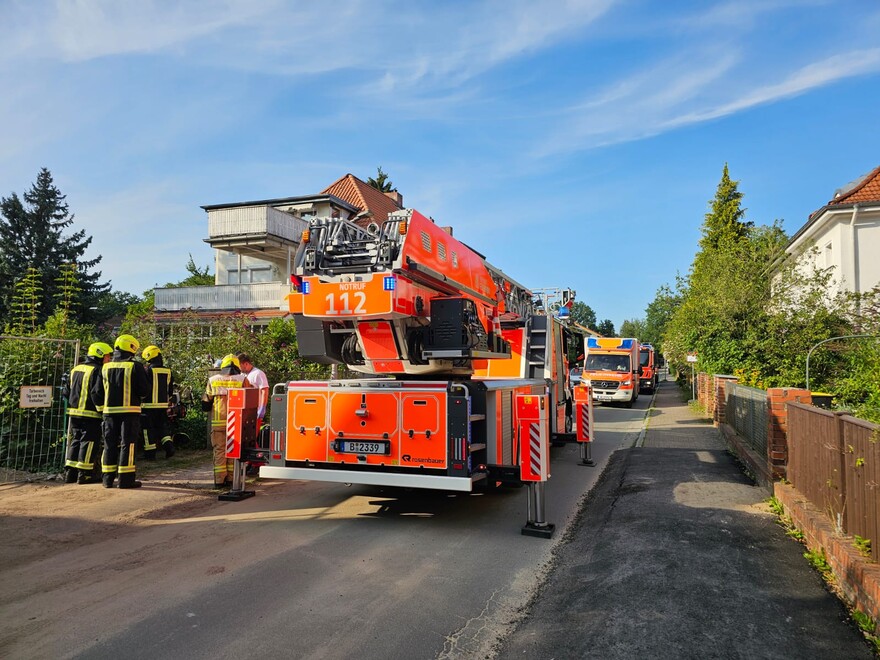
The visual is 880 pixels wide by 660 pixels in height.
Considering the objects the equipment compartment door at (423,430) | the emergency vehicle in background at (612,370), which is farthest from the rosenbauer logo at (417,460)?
the emergency vehicle in background at (612,370)

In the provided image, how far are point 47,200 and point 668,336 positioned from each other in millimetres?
40005

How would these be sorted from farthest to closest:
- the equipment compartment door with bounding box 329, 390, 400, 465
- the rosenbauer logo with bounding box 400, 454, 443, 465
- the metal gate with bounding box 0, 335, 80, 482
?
the metal gate with bounding box 0, 335, 80, 482 < the equipment compartment door with bounding box 329, 390, 400, 465 < the rosenbauer logo with bounding box 400, 454, 443, 465

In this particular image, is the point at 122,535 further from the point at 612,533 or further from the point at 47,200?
the point at 47,200

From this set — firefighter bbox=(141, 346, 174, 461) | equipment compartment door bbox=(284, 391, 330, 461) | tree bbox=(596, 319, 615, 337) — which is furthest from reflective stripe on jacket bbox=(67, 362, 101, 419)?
tree bbox=(596, 319, 615, 337)

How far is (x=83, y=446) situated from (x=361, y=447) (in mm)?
4669

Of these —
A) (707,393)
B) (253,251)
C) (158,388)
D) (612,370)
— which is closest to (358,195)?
(253,251)

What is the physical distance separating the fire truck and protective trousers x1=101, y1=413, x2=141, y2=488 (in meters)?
2.30

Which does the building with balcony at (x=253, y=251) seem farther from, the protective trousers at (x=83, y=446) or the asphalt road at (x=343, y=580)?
the asphalt road at (x=343, y=580)

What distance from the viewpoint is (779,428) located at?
748cm

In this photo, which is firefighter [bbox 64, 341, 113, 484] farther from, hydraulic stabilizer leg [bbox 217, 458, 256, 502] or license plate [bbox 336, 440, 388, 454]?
license plate [bbox 336, 440, 388, 454]

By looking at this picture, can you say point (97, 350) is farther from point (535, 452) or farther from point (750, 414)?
point (750, 414)

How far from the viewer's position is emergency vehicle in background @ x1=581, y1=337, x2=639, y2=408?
24.5 metres

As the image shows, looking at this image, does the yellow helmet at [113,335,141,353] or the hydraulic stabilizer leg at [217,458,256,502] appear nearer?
the hydraulic stabilizer leg at [217,458,256,502]

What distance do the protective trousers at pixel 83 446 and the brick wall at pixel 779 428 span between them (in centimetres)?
938
